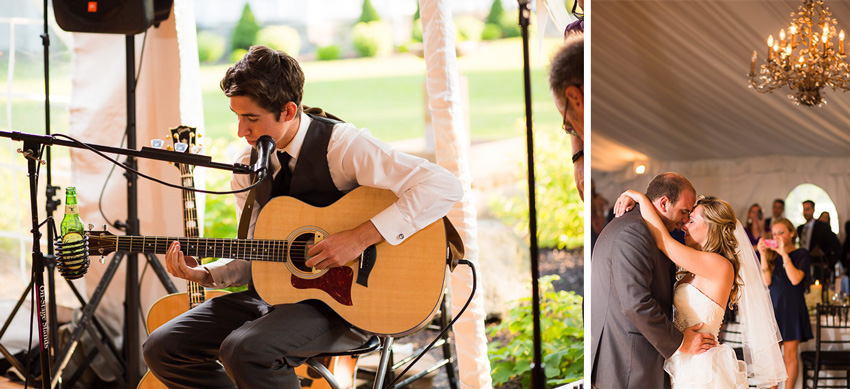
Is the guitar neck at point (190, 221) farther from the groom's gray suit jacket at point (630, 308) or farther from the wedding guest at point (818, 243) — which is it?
the wedding guest at point (818, 243)

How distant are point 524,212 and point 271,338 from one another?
4.16m

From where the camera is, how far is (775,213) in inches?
83.0

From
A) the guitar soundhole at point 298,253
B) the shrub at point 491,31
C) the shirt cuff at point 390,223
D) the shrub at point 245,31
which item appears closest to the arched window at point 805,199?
the shirt cuff at point 390,223

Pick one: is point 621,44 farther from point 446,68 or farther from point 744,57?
point 446,68

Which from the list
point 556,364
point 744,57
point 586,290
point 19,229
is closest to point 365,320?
point 586,290

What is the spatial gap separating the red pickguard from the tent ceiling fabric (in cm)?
88

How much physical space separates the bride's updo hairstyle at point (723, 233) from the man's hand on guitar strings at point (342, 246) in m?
1.00

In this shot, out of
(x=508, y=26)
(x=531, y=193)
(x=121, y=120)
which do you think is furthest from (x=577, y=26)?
(x=508, y=26)

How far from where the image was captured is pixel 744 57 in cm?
213

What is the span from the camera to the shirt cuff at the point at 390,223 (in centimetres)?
204

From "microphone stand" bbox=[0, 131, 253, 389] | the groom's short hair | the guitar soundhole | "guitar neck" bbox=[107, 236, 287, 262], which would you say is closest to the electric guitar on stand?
"guitar neck" bbox=[107, 236, 287, 262]

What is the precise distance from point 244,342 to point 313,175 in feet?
1.81

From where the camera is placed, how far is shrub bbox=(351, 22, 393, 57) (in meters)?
8.73

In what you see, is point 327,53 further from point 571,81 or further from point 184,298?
point 571,81
